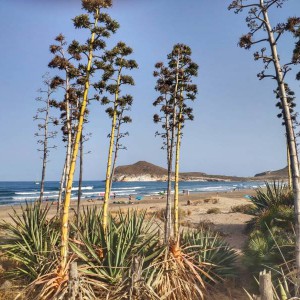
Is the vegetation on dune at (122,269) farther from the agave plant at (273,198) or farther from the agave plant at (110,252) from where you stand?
the agave plant at (273,198)

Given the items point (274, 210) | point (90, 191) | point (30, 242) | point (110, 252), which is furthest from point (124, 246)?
point (90, 191)

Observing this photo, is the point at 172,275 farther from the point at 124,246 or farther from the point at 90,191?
the point at 90,191

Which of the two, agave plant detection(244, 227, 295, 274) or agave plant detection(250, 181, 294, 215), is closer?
agave plant detection(244, 227, 295, 274)

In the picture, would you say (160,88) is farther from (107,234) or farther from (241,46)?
(107,234)

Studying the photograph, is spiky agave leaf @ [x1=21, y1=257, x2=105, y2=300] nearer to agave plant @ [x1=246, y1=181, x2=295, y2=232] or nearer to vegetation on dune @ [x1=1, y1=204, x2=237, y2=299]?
vegetation on dune @ [x1=1, y1=204, x2=237, y2=299]

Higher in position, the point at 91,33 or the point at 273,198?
the point at 91,33

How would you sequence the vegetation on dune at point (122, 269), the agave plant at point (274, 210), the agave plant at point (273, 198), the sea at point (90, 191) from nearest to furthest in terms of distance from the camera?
1. the vegetation on dune at point (122, 269)
2. the agave plant at point (274, 210)
3. the agave plant at point (273, 198)
4. the sea at point (90, 191)

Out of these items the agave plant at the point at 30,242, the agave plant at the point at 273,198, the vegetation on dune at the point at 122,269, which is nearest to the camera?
the vegetation on dune at the point at 122,269

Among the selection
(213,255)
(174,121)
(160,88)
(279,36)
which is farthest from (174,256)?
(160,88)

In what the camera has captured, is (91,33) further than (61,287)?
Yes

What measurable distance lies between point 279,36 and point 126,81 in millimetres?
6406

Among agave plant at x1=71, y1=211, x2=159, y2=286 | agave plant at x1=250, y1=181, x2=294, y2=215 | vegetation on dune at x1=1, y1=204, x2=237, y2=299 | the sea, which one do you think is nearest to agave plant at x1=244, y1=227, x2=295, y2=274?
vegetation on dune at x1=1, y1=204, x2=237, y2=299

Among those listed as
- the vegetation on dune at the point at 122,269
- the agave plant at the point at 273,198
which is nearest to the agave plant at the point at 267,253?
the vegetation on dune at the point at 122,269

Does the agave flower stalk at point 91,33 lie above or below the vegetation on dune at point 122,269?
above
